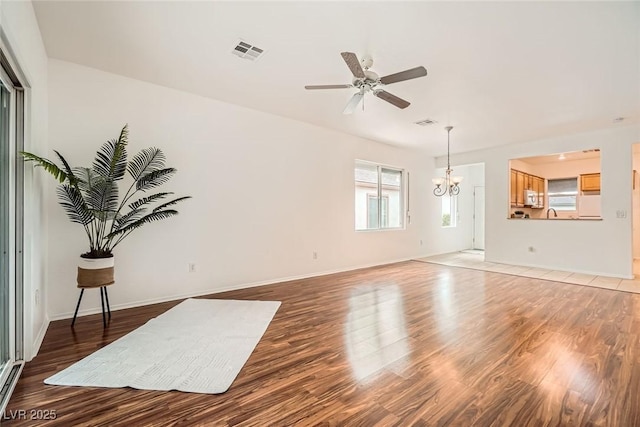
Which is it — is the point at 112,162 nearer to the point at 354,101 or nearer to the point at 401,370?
the point at 354,101

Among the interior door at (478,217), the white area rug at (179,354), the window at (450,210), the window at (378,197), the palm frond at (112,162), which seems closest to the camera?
the white area rug at (179,354)

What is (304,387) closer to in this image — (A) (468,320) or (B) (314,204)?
(A) (468,320)

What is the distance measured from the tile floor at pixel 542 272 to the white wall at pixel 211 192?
2439 mm

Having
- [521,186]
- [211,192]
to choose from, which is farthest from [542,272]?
[211,192]

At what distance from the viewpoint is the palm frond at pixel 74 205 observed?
2674mm

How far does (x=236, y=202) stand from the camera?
13.9ft

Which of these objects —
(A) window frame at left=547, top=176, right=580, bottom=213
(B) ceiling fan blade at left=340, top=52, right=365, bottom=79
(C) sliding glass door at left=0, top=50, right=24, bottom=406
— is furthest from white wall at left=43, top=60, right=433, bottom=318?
(A) window frame at left=547, top=176, right=580, bottom=213

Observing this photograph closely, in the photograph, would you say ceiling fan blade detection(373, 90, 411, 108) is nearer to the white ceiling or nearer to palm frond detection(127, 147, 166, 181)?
the white ceiling

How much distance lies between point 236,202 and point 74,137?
1.95 m

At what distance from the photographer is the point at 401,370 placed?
6.79ft

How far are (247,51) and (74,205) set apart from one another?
2248 millimetres

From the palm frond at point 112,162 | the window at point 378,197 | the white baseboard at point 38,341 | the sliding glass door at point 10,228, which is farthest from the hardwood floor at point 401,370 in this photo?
the window at point 378,197

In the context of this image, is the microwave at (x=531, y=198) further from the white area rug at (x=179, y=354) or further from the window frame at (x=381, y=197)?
the white area rug at (x=179, y=354)

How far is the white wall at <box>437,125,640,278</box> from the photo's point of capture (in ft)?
16.3
